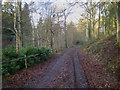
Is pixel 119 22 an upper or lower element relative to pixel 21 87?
upper

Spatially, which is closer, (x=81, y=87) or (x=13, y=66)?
(x=81, y=87)

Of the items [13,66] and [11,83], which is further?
[13,66]

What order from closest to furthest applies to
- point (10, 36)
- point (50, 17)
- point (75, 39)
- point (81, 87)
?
point (81, 87)
point (50, 17)
point (10, 36)
point (75, 39)

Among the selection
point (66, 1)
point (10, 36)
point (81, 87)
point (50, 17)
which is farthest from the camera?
point (10, 36)

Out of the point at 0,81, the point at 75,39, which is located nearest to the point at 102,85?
the point at 0,81

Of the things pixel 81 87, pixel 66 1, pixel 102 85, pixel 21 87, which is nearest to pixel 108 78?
pixel 102 85

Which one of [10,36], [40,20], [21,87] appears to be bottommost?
[21,87]

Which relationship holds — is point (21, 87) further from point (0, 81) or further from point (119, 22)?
point (119, 22)

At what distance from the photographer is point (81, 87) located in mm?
4707

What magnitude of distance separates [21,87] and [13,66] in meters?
2.14

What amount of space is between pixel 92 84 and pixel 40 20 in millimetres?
14643

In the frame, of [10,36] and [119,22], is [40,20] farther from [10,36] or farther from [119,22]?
[119,22]

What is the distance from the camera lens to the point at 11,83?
208 inches

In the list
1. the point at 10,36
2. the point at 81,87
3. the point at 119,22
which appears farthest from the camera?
the point at 10,36
